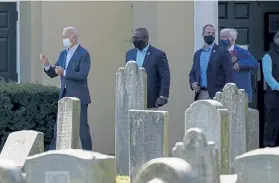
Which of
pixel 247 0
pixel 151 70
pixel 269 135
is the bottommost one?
pixel 269 135

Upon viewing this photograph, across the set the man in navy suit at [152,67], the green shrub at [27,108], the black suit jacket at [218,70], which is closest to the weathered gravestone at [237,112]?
the black suit jacket at [218,70]

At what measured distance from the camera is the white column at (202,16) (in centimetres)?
1480

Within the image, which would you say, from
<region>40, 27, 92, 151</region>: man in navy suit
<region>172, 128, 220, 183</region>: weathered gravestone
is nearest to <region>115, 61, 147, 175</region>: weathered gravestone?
<region>40, 27, 92, 151</region>: man in navy suit

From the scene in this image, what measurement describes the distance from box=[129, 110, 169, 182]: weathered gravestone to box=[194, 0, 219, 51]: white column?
4.53 m

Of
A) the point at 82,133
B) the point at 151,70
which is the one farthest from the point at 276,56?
the point at 82,133

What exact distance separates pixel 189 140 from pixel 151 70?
5.24 m

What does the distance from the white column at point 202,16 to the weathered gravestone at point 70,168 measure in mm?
6773

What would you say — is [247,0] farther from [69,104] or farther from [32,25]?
[69,104]

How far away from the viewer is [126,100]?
39.7 ft

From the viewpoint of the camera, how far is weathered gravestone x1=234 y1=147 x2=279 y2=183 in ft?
26.0

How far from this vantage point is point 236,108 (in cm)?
1192

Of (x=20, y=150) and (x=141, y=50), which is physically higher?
(x=141, y=50)

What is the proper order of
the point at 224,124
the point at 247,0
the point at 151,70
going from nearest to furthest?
the point at 224,124 < the point at 151,70 < the point at 247,0

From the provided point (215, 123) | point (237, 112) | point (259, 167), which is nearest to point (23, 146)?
point (215, 123)
